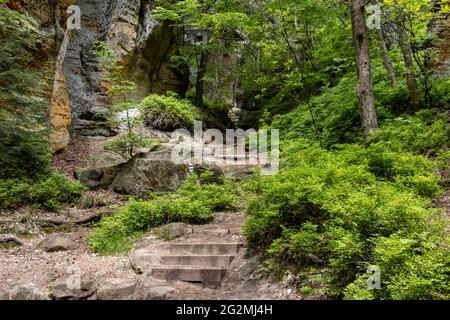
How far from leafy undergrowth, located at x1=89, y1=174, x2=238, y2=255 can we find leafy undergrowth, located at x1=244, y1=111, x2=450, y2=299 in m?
1.98

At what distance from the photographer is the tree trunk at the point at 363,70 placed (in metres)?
9.42

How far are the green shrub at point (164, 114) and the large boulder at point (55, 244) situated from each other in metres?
8.53

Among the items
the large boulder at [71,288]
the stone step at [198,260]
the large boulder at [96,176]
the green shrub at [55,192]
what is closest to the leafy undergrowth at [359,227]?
the stone step at [198,260]

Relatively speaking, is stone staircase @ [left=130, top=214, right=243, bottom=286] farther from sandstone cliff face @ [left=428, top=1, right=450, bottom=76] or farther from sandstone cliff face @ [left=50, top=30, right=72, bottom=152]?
sandstone cliff face @ [left=428, top=1, right=450, bottom=76]

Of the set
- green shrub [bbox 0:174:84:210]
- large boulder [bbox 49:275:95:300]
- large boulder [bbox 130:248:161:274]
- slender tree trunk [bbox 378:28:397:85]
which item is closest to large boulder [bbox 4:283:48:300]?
large boulder [bbox 49:275:95:300]

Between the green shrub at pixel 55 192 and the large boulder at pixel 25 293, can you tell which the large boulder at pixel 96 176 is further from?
the large boulder at pixel 25 293

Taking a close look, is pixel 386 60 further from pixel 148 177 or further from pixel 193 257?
pixel 193 257

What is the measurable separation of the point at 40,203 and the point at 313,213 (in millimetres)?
7733

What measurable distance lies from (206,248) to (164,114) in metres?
10.3

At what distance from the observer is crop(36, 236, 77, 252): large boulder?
7.98 meters

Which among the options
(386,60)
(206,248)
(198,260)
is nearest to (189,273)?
(198,260)

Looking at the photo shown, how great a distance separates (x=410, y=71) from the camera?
35.1ft
